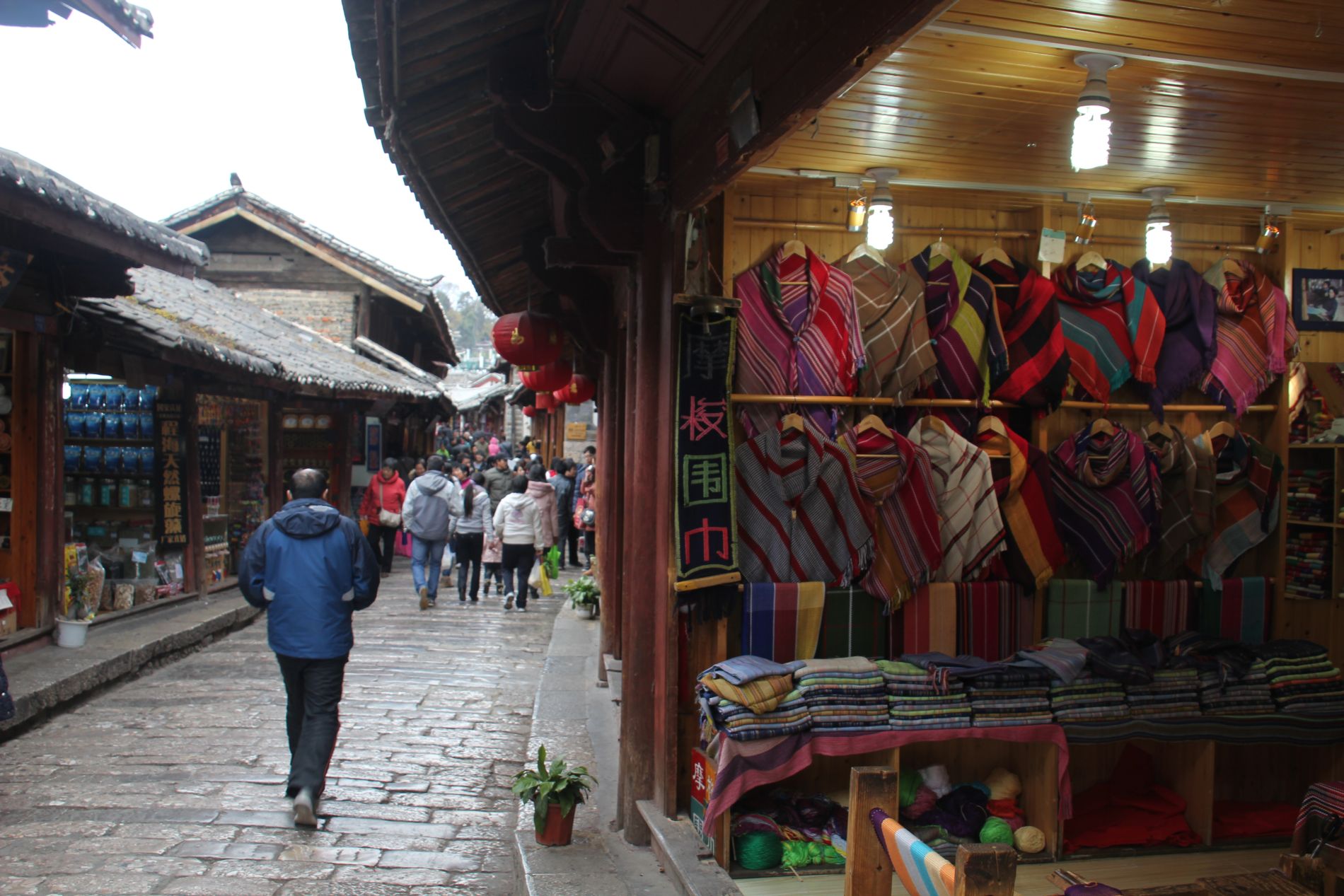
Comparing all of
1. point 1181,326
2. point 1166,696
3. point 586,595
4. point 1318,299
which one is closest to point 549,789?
point 1166,696

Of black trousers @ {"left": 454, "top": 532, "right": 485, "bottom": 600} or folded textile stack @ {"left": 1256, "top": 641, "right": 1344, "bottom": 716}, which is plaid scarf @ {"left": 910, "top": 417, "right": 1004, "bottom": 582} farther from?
black trousers @ {"left": 454, "top": 532, "right": 485, "bottom": 600}

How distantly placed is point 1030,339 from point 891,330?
841mm

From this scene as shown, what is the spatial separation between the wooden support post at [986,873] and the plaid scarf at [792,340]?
3267mm

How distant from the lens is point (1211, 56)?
4055 mm

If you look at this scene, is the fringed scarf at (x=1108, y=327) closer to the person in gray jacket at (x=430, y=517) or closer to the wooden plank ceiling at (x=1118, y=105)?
the wooden plank ceiling at (x=1118, y=105)

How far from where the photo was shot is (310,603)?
6.25 m

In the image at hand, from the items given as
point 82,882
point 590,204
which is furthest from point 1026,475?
point 82,882

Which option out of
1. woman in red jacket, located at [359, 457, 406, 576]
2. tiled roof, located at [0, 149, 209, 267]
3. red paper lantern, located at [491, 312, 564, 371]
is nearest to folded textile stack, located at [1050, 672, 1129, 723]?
red paper lantern, located at [491, 312, 564, 371]

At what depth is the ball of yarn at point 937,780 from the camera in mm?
5500

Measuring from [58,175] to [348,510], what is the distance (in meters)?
13.0

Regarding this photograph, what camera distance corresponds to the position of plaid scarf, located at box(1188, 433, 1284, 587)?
604 centimetres

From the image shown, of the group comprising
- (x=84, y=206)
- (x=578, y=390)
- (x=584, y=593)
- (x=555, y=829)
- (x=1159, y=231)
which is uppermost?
(x=84, y=206)

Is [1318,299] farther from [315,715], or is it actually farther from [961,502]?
[315,715]

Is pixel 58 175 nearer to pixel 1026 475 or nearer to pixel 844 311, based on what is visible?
pixel 844 311
